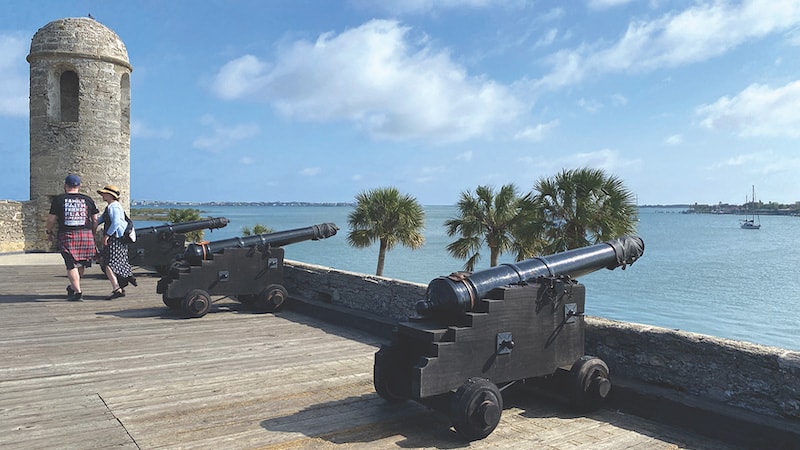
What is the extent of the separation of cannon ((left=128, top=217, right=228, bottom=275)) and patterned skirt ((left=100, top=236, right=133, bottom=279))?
2.22m

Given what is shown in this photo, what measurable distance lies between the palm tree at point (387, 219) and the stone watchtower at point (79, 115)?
7.91 m

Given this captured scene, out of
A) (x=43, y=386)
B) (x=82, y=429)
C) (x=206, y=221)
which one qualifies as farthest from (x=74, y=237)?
(x=82, y=429)

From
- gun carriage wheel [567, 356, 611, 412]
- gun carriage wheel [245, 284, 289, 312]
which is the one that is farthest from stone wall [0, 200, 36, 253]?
gun carriage wheel [567, 356, 611, 412]

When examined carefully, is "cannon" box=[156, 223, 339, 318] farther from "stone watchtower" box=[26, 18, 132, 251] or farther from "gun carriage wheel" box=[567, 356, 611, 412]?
"stone watchtower" box=[26, 18, 132, 251]

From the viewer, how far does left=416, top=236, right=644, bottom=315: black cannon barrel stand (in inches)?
146

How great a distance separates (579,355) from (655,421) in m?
0.58

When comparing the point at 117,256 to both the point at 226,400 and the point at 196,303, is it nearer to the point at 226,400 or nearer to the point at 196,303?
the point at 196,303

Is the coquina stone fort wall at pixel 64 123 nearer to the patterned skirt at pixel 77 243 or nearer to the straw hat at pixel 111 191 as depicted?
the straw hat at pixel 111 191

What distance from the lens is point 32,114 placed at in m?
15.9

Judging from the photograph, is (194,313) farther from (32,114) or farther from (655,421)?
(32,114)

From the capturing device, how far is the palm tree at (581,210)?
12.6 metres

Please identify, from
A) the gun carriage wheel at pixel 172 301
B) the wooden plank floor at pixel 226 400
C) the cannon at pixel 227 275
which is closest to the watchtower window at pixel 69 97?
the cannon at pixel 227 275

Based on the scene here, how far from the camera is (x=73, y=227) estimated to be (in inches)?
313

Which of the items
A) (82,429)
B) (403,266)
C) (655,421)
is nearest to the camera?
(82,429)
